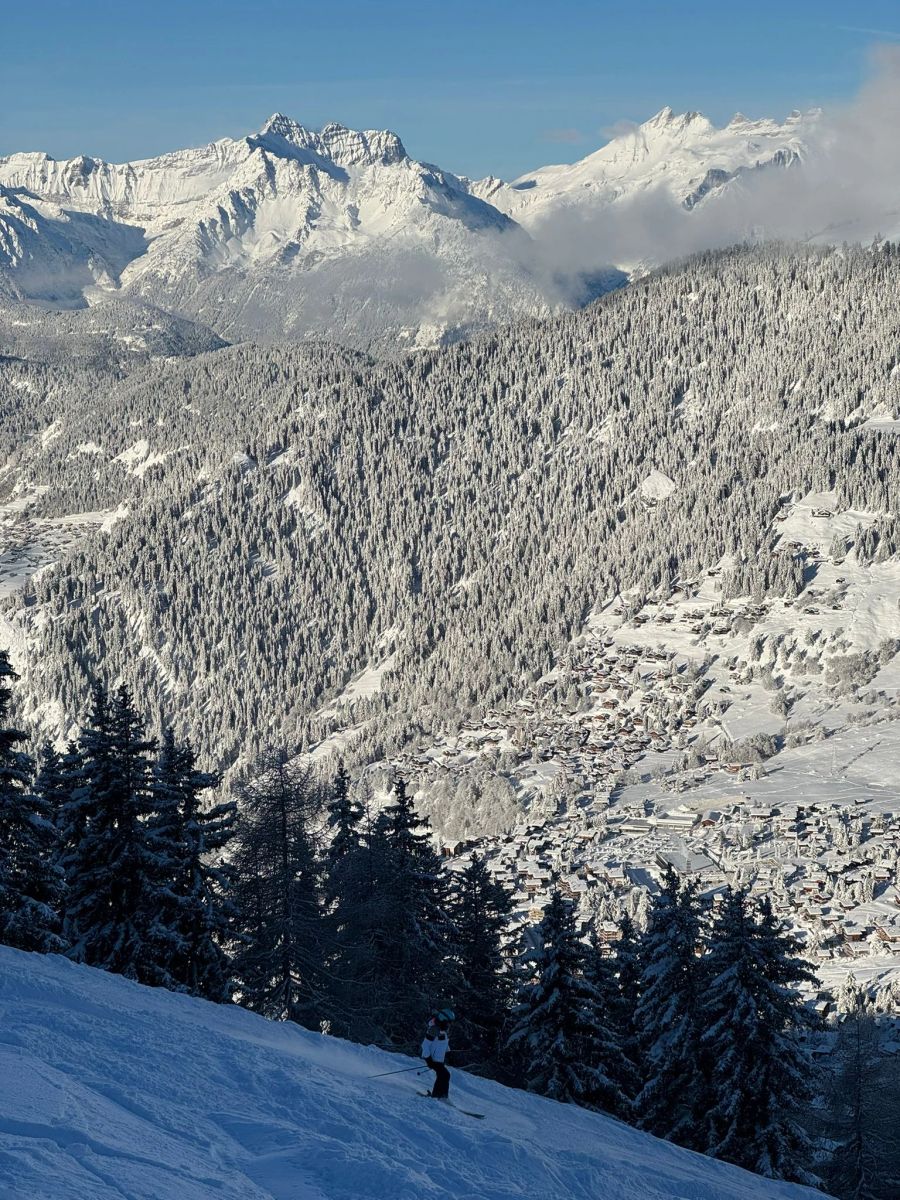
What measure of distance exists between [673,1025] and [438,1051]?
49.3 feet

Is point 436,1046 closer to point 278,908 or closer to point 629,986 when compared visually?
point 278,908

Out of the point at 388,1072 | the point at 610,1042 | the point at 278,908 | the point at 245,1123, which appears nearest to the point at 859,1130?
the point at 610,1042

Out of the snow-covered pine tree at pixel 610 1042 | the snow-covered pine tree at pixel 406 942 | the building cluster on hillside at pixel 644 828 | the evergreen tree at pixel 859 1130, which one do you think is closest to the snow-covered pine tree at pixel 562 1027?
the snow-covered pine tree at pixel 610 1042

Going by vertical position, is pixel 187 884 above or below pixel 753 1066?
above

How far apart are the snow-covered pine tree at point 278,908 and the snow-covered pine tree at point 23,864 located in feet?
23.5

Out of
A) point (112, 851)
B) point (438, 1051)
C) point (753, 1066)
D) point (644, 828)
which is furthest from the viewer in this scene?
point (644, 828)

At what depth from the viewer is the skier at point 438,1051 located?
20.8m

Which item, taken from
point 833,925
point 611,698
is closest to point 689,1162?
point 833,925

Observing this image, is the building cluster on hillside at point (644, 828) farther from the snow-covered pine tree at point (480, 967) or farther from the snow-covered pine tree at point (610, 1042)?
the snow-covered pine tree at point (610, 1042)

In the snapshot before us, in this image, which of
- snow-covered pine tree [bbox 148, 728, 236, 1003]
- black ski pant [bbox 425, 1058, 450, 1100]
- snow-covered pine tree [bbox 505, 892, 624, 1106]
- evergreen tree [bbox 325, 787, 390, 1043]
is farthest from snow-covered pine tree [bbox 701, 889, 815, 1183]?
snow-covered pine tree [bbox 148, 728, 236, 1003]

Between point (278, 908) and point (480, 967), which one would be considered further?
point (480, 967)

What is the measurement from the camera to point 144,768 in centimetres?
3231

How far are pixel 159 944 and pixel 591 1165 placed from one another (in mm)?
16604

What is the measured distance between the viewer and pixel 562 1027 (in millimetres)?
34000
